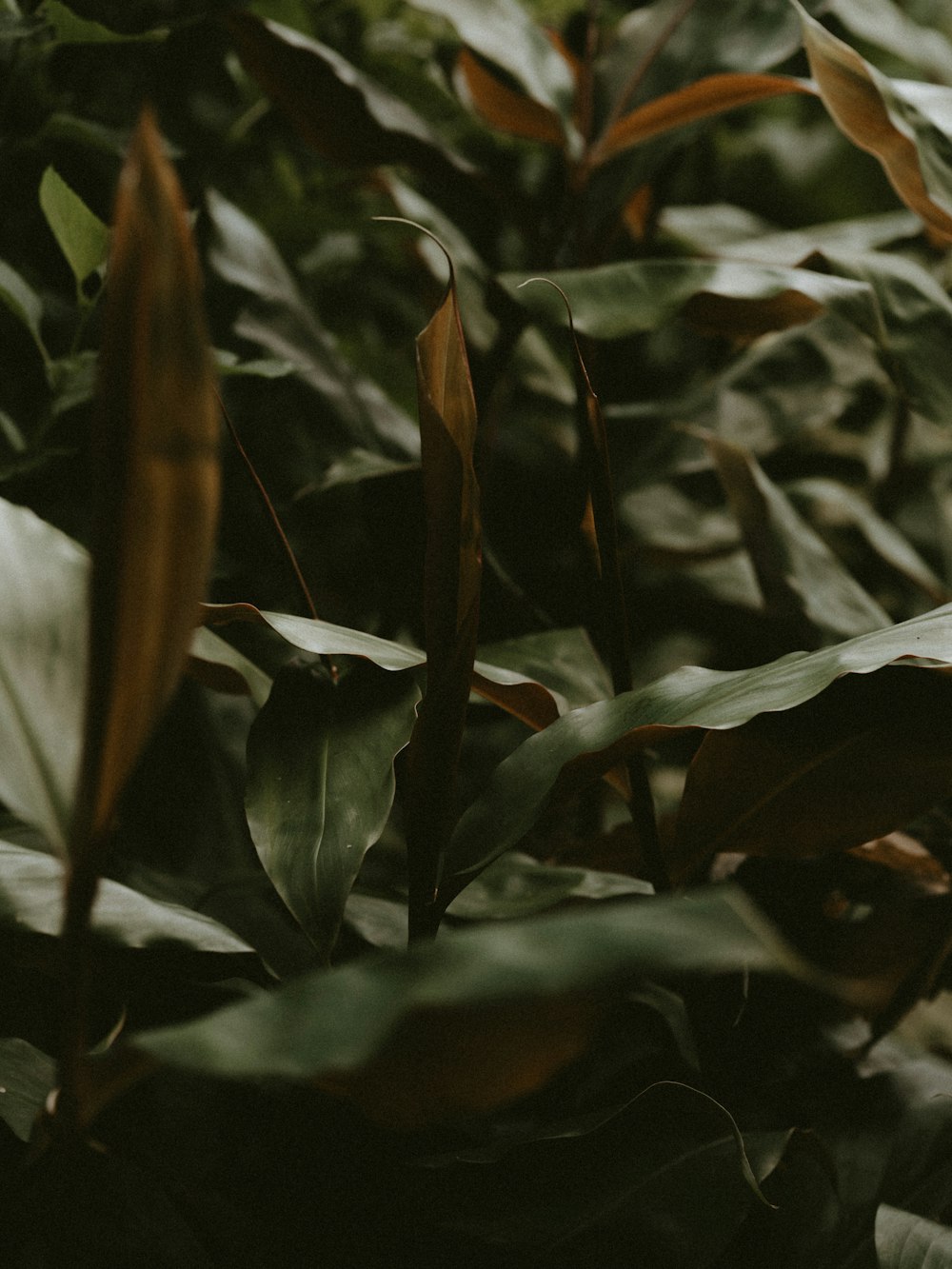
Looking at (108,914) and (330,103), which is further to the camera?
(330,103)

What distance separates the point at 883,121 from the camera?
1.81 feet

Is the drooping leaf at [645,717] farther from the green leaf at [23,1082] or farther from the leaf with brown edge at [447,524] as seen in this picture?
the green leaf at [23,1082]

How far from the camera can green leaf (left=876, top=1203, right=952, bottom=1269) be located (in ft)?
1.32

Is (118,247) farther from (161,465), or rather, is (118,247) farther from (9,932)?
(9,932)

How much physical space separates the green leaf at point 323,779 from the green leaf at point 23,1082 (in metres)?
0.11

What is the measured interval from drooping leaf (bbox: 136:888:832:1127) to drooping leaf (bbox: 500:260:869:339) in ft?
1.30

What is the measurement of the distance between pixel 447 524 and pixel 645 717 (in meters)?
0.11

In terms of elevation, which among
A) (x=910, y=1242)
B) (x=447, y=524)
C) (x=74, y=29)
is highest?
(x=74, y=29)

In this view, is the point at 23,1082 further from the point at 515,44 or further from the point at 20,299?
the point at 515,44

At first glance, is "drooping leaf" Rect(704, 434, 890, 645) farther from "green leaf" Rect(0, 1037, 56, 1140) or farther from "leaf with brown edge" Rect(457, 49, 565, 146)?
"green leaf" Rect(0, 1037, 56, 1140)

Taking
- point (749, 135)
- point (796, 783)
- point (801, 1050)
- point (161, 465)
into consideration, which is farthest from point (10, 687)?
point (749, 135)

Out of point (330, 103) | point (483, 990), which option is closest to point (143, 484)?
point (483, 990)

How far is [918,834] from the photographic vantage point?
24.5 inches

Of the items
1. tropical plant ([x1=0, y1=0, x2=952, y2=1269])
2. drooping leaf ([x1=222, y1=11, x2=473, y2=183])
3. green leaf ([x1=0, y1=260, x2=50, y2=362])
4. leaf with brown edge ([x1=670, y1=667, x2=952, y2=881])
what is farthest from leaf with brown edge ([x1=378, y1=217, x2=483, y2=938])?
drooping leaf ([x1=222, y1=11, x2=473, y2=183])
